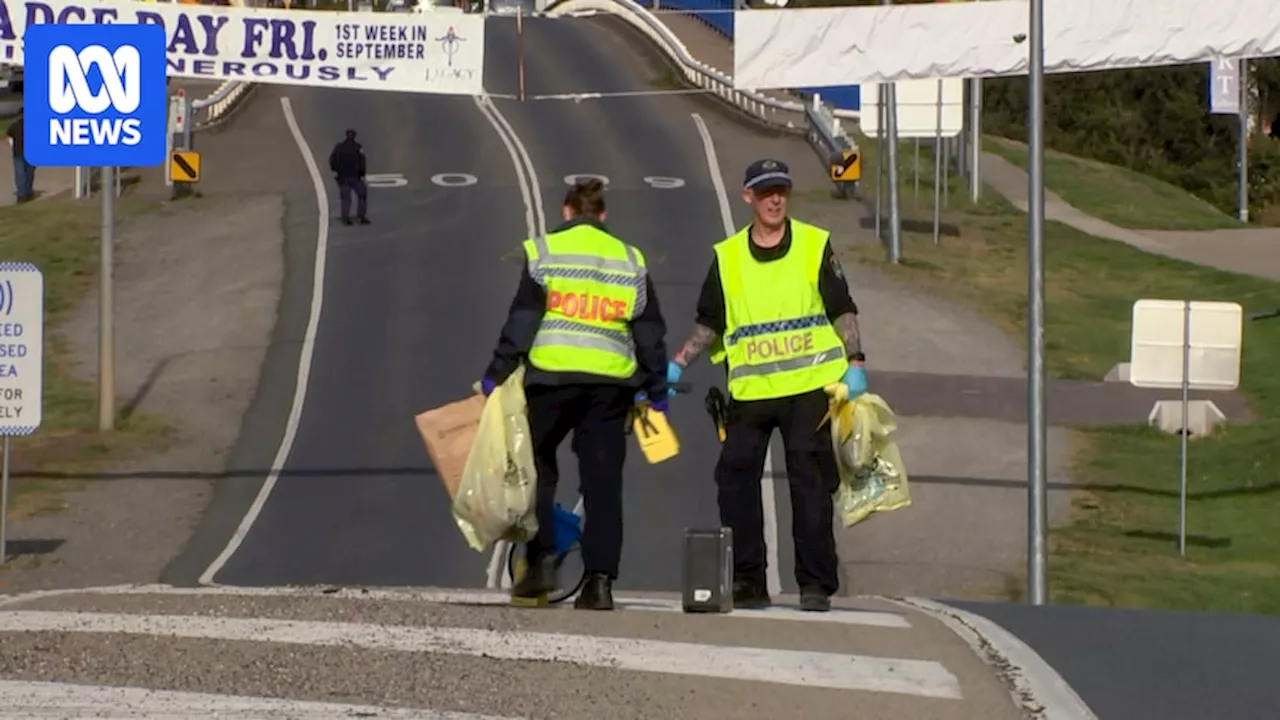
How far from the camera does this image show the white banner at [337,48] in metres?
25.7

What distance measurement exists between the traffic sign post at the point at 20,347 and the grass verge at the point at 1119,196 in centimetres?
3013

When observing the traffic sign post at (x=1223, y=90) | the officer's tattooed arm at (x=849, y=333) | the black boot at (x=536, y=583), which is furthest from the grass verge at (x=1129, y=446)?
the traffic sign post at (x=1223, y=90)

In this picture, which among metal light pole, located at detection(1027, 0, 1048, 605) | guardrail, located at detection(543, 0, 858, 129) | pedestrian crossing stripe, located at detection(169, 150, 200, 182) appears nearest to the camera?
metal light pole, located at detection(1027, 0, 1048, 605)

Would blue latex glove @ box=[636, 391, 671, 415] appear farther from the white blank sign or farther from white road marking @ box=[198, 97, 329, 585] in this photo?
the white blank sign

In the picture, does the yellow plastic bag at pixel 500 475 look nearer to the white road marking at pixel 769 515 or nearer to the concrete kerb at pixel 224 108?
the white road marking at pixel 769 515

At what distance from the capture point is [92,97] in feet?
72.6

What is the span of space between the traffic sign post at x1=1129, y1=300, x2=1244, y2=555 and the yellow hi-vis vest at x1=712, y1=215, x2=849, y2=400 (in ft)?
31.3

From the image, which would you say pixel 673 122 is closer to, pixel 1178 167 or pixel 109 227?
pixel 109 227

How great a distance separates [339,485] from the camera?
2186 centimetres

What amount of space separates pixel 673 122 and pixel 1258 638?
39117 millimetres

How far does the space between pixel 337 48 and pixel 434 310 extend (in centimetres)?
526

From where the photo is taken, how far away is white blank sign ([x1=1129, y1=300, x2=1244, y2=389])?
19641mm

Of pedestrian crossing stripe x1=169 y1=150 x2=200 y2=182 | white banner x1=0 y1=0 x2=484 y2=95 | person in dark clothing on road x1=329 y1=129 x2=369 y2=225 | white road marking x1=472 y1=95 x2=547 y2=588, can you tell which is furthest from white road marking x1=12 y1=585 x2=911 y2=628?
pedestrian crossing stripe x1=169 y1=150 x2=200 y2=182

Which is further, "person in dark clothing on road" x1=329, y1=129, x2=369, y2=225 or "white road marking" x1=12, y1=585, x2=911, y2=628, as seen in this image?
"person in dark clothing on road" x1=329, y1=129, x2=369, y2=225
